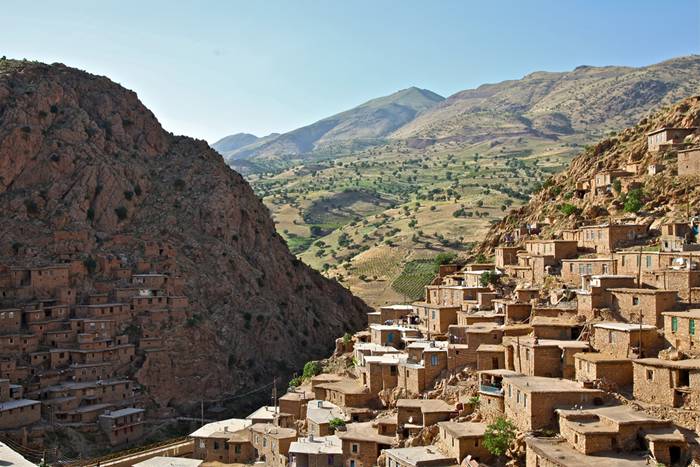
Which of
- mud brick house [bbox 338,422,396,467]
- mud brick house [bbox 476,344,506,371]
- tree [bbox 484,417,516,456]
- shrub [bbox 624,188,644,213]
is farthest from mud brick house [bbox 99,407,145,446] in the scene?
shrub [bbox 624,188,644,213]

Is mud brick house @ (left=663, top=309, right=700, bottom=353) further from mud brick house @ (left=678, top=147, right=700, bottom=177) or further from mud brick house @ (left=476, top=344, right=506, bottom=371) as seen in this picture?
mud brick house @ (left=678, top=147, right=700, bottom=177)

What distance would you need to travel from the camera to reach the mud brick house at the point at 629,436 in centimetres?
2217

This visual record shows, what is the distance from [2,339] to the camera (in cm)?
4247

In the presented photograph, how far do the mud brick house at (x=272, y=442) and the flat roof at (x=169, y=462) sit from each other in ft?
8.97

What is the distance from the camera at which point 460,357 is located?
108 feet

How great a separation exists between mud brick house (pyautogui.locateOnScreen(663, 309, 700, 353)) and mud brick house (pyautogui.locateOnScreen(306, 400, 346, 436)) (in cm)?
1423

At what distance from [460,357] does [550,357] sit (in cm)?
535

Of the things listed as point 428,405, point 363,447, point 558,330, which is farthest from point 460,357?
point 363,447

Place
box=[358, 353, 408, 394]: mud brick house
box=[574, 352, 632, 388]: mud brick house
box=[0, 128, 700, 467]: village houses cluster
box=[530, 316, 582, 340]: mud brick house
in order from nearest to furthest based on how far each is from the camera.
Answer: box=[0, 128, 700, 467]: village houses cluster, box=[574, 352, 632, 388]: mud brick house, box=[530, 316, 582, 340]: mud brick house, box=[358, 353, 408, 394]: mud brick house

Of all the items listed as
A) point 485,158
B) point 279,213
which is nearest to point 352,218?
point 279,213

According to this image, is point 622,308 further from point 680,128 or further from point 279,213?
point 279,213

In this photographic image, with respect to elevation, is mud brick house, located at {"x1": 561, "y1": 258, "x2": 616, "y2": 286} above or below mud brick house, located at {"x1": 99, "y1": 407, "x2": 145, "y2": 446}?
above

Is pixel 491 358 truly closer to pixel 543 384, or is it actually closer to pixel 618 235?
pixel 543 384

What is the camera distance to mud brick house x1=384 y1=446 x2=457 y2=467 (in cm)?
2669
